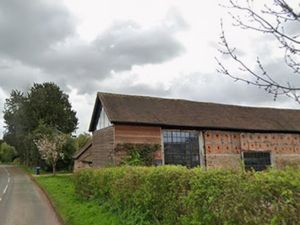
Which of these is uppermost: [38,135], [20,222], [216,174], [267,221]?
[38,135]

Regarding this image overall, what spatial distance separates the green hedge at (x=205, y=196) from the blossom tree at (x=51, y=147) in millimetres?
37921

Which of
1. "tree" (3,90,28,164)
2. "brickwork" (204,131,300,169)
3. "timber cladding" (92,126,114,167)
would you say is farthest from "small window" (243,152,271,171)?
"tree" (3,90,28,164)

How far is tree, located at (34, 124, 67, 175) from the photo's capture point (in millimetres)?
51781

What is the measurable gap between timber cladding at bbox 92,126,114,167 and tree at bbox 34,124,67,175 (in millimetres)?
16834

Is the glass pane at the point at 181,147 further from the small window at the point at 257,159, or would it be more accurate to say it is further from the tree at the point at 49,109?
the tree at the point at 49,109

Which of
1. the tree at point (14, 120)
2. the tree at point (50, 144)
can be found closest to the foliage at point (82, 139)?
the tree at point (50, 144)

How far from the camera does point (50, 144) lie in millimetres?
52125

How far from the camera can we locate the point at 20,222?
55.9 ft

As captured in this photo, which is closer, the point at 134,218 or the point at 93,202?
the point at 134,218

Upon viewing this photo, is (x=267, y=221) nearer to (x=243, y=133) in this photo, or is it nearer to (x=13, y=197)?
Result: (x=13, y=197)

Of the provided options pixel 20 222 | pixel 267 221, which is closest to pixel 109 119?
pixel 20 222

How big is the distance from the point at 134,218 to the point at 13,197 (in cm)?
1737

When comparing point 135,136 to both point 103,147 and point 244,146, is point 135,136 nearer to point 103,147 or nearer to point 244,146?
point 103,147

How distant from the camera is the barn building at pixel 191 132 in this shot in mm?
30516
